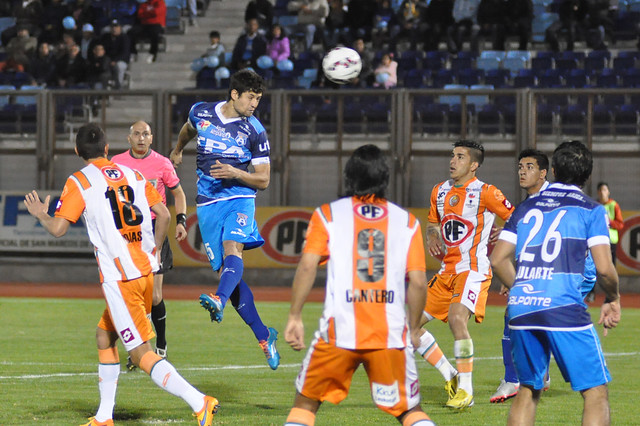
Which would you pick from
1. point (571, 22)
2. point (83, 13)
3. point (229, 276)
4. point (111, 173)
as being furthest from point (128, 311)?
point (83, 13)

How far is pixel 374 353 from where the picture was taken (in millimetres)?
5441

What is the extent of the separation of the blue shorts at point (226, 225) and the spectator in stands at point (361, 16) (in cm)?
1581

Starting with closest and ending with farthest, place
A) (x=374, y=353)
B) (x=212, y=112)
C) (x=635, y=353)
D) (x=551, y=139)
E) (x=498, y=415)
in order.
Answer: (x=374, y=353) → (x=498, y=415) → (x=212, y=112) → (x=635, y=353) → (x=551, y=139)

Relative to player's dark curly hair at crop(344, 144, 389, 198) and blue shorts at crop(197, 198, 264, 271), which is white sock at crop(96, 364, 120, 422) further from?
player's dark curly hair at crop(344, 144, 389, 198)

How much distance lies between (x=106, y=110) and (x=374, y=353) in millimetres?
16793

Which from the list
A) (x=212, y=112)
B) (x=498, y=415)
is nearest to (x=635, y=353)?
(x=498, y=415)

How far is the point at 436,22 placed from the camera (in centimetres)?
2388

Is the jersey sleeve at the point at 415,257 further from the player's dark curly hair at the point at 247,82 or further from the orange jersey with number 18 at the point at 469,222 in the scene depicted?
the player's dark curly hair at the point at 247,82

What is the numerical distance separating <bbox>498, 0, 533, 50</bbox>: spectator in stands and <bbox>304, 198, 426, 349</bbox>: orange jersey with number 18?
18620 mm

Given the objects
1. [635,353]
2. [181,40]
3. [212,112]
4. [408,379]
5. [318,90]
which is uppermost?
[181,40]

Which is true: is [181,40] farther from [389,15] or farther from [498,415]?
[498,415]

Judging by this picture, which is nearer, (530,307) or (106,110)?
(530,307)

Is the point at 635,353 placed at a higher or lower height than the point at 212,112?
lower

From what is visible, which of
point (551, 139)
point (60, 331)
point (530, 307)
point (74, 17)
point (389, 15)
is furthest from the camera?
point (74, 17)
